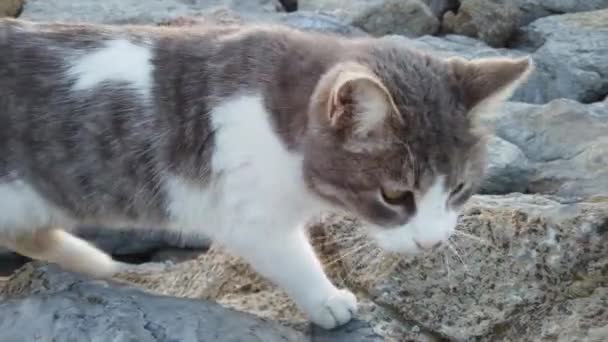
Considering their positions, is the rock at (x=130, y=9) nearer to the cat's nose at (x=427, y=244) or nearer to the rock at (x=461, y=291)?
the rock at (x=461, y=291)

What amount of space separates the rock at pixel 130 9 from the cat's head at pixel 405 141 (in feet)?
11.5

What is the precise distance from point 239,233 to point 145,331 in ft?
1.40

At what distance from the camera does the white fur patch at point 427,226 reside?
2805mm

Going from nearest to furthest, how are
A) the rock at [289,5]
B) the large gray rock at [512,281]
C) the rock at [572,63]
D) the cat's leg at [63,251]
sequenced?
the large gray rock at [512,281], the cat's leg at [63,251], the rock at [572,63], the rock at [289,5]

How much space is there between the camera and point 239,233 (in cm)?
305

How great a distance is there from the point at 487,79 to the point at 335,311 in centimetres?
86

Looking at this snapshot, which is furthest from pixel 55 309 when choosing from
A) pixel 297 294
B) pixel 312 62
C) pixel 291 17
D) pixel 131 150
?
pixel 291 17

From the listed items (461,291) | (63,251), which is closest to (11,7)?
(63,251)

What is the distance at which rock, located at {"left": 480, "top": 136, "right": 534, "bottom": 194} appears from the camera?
433cm

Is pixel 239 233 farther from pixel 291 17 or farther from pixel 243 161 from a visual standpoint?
pixel 291 17

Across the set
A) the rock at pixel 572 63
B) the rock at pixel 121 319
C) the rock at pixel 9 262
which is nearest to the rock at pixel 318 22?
the rock at pixel 572 63

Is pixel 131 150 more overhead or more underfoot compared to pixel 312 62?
more underfoot

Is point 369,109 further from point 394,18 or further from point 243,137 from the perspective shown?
point 394,18

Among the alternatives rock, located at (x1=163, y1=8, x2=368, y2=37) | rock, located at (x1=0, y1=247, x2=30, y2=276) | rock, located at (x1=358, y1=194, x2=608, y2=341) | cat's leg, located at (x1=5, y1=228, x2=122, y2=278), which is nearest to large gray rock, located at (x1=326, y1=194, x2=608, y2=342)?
rock, located at (x1=358, y1=194, x2=608, y2=341)
